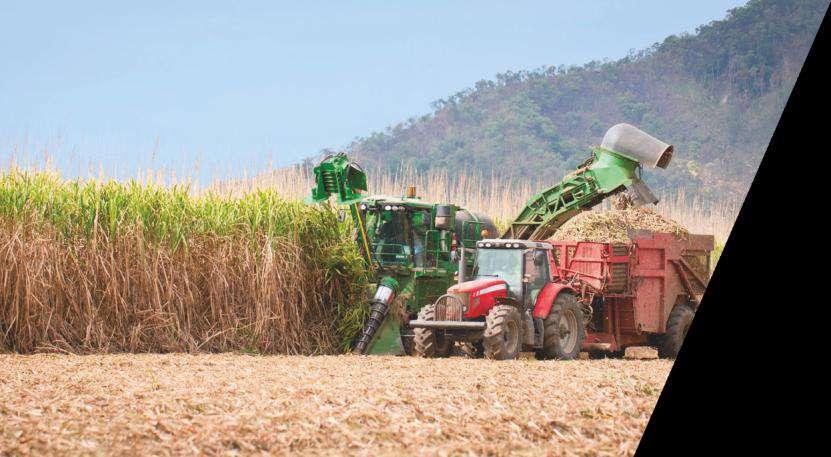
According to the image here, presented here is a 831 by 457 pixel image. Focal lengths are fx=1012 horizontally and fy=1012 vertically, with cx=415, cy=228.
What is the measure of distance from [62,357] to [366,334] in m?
3.53

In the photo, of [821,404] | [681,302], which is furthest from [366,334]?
[821,404]

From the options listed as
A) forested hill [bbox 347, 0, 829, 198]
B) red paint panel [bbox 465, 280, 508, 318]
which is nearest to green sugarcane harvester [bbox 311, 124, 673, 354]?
red paint panel [bbox 465, 280, 508, 318]

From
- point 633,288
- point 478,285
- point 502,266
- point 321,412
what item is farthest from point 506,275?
point 321,412

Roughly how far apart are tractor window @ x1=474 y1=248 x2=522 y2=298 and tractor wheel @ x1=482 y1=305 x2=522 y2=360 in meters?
0.50

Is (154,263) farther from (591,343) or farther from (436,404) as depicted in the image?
(436,404)

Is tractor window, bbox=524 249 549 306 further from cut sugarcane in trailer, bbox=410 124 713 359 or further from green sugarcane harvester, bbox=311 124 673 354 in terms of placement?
green sugarcane harvester, bbox=311 124 673 354

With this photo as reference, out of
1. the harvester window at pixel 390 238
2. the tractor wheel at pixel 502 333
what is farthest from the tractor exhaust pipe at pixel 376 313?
the tractor wheel at pixel 502 333

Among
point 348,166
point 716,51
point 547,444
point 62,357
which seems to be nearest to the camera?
point 547,444

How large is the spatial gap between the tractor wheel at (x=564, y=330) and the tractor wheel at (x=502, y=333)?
0.52 meters

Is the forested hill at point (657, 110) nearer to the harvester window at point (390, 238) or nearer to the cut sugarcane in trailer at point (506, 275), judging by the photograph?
the cut sugarcane in trailer at point (506, 275)

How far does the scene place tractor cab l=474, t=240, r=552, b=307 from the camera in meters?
11.9

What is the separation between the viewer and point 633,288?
13008 millimetres

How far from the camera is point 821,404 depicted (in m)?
4.34

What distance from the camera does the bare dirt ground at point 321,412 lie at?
539 cm
